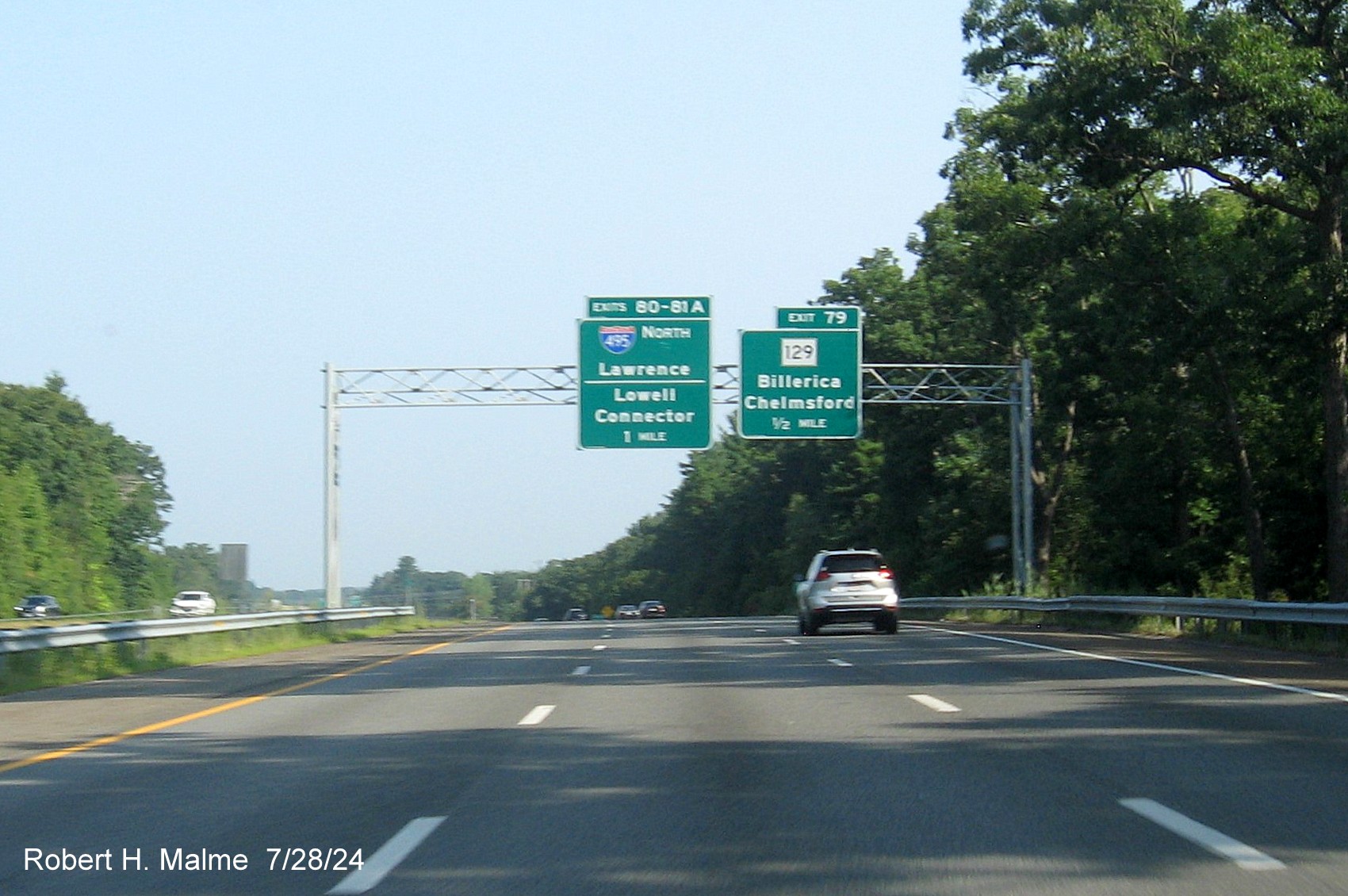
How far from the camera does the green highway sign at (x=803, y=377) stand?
4100 cm

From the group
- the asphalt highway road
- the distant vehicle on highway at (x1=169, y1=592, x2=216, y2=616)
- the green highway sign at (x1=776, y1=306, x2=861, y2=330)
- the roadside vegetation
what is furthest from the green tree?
the distant vehicle on highway at (x1=169, y1=592, x2=216, y2=616)

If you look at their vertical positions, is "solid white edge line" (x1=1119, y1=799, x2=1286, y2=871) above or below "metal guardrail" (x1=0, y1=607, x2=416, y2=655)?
below

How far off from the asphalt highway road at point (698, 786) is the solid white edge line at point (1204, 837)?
0.09 ft

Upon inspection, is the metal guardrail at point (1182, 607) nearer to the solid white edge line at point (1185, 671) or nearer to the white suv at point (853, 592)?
the solid white edge line at point (1185, 671)

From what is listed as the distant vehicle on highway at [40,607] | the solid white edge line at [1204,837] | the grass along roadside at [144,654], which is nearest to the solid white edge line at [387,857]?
the solid white edge line at [1204,837]

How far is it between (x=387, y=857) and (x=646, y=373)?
33124 mm

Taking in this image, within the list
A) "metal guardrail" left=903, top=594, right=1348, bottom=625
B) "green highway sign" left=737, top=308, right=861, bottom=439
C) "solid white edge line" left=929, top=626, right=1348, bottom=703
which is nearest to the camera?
"solid white edge line" left=929, top=626, right=1348, bottom=703

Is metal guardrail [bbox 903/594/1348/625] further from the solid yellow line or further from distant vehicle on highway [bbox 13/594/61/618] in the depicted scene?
distant vehicle on highway [bbox 13/594/61/618]

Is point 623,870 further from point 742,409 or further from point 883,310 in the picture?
point 883,310

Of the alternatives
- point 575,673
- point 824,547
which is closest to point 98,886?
point 575,673

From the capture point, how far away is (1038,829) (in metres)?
8.23

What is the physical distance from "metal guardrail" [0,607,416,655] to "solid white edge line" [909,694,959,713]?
35.7 ft

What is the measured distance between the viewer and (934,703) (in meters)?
15.1

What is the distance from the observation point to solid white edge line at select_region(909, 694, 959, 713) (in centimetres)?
1448
